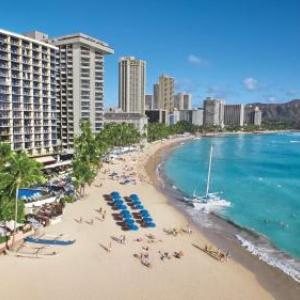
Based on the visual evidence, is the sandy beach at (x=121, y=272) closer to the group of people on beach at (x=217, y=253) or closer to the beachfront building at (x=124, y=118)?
the group of people on beach at (x=217, y=253)

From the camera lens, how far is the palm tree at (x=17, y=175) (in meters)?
35.3

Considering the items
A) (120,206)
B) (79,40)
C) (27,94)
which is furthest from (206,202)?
(79,40)

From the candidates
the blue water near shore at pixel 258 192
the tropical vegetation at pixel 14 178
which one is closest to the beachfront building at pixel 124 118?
the blue water near shore at pixel 258 192

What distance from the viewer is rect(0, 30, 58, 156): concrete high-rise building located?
6619 centimetres

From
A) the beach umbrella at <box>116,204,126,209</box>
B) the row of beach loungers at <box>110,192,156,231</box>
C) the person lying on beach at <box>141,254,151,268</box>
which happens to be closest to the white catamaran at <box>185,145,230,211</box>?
the row of beach loungers at <box>110,192,156,231</box>

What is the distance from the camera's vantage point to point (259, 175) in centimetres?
9881

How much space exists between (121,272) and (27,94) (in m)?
47.5

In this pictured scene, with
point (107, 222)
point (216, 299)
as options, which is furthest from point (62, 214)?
point (216, 299)

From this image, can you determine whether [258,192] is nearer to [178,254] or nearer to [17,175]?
[178,254]

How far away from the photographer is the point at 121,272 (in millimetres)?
33406

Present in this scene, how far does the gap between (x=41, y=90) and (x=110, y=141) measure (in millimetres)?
41630

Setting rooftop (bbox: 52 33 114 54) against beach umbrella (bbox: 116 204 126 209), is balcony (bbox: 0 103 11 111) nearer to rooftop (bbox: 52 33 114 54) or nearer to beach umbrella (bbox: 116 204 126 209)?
beach umbrella (bbox: 116 204 126 209)

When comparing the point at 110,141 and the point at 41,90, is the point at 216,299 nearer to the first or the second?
the point at 41,90

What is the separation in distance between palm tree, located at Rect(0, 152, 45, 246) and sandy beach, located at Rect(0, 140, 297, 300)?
612cm
